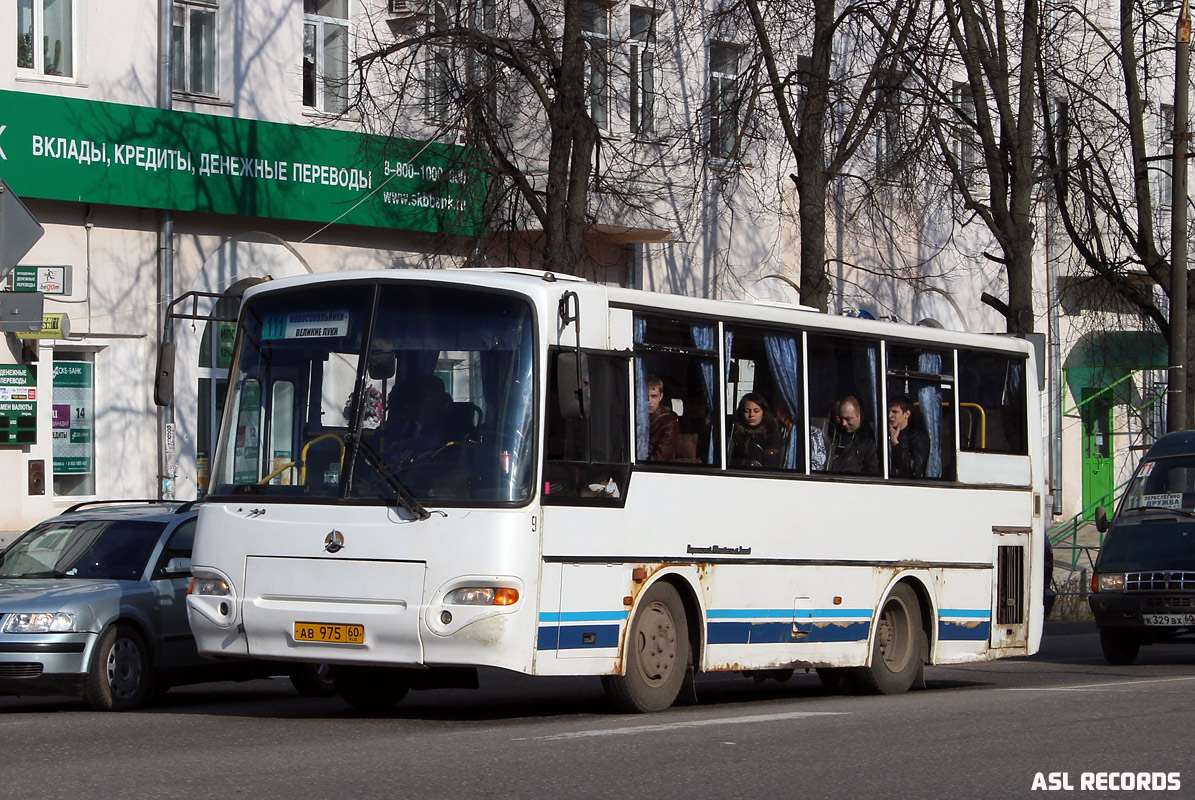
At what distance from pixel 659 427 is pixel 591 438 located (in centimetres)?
81

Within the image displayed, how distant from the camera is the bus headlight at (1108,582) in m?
18.0

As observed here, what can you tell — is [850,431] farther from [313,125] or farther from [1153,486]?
[313,125]

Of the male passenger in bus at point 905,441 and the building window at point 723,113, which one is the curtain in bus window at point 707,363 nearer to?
the male passenger in bus at point 905,441

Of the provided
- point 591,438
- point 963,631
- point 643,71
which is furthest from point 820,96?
point 591,438

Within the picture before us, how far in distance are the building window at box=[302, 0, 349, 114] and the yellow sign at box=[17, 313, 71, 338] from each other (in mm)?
4889

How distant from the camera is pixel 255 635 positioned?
11.0 m

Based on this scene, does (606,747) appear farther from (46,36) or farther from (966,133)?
(46,36)

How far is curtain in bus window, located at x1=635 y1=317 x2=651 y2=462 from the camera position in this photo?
11.7 m

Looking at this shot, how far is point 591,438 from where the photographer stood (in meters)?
11.3

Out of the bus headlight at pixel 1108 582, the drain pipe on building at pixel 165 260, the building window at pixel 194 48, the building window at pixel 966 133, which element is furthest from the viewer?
the building window at pixel 194 48

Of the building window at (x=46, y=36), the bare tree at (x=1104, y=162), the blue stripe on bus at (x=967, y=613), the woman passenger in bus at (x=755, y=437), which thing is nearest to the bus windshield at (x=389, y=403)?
the woman passenger in bus at (x=755, y=437)

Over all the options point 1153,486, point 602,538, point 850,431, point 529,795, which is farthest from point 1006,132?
point 529,795

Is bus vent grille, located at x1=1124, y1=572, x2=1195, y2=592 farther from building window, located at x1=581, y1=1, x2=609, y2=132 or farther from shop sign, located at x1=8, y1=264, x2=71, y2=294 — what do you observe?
shop sign, located at x1=8, y1=264, x2=71, y2=294

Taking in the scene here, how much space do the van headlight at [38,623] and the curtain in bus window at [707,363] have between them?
449cm
